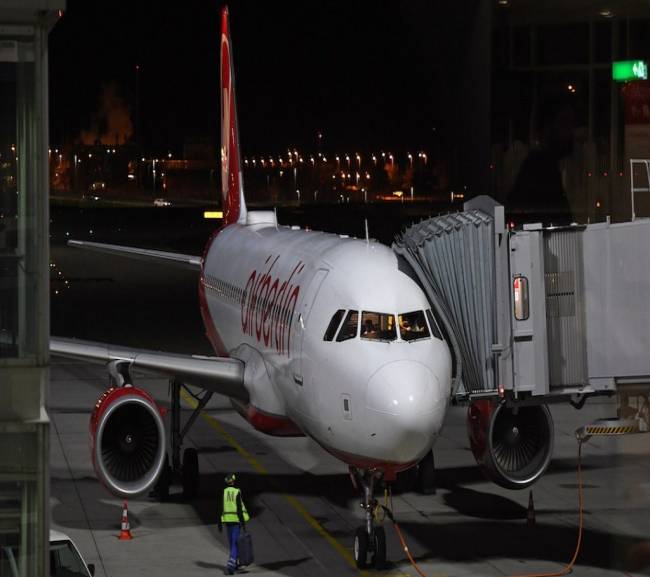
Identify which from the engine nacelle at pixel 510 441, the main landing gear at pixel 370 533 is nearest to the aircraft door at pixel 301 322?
the main landing gear at pixel 370 533

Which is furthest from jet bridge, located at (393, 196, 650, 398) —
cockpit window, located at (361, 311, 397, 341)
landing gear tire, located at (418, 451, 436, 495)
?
landing gear tire, located at (418, 451, 436, 495)

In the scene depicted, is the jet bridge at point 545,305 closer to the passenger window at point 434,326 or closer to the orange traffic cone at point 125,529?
the passenger window at point 434,326

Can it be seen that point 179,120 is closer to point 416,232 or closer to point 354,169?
point 354,169

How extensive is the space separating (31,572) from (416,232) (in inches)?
453

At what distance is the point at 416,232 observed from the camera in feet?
69.0

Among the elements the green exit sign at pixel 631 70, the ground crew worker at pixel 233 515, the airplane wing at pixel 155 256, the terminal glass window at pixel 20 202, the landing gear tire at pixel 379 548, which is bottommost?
the landing gear tire at pixel 379 548

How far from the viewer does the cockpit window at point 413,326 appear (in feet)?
60.5

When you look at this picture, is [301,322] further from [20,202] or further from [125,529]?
[20,202]

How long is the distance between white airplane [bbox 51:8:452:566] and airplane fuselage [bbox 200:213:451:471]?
21mm

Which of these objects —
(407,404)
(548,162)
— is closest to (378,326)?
(407,404)

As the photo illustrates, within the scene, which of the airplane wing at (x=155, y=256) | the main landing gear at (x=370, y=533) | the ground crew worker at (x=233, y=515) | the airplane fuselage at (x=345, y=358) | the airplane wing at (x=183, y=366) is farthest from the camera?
the airplane wing at (x=155, y=256)

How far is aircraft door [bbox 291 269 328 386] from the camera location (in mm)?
20094

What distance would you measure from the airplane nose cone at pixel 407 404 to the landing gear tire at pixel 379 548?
172 centimetres

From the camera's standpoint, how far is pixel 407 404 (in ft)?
57.1
